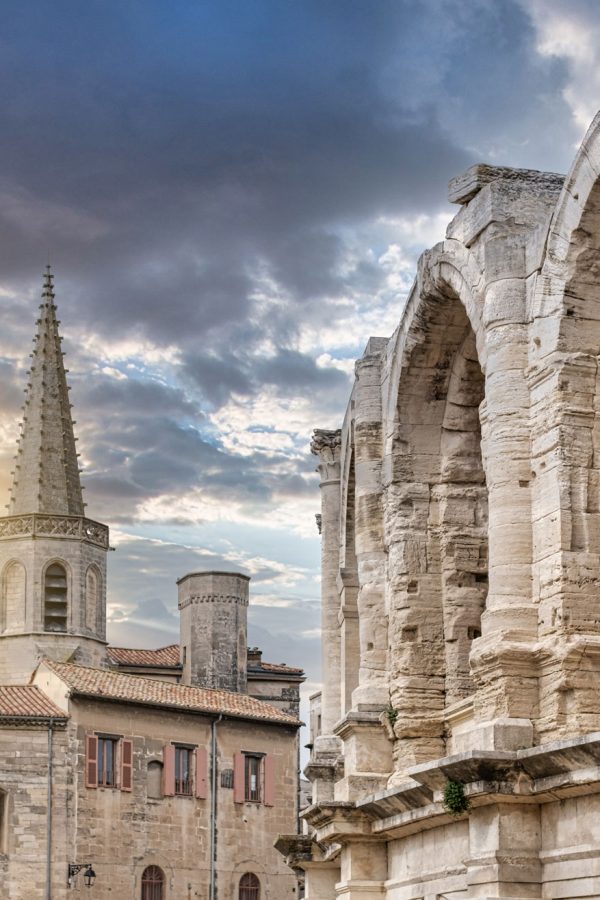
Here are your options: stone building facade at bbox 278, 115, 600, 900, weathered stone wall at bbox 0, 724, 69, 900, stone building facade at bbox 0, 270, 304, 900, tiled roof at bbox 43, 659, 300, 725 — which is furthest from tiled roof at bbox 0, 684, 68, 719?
stone building facade at bbox 278, 115, 600, 900

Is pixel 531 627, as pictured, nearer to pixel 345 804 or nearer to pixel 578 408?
pixel 578 408

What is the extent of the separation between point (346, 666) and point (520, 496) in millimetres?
7658

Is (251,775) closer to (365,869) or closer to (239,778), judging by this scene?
(239,778)

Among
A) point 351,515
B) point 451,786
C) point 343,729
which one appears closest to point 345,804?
point 343,729

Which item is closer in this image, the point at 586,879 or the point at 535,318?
the point at 586,879

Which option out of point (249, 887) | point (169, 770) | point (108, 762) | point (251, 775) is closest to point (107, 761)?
point (108, 762)

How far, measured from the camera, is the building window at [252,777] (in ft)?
151

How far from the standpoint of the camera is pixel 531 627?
1430 centimetres

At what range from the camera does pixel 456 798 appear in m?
14.2

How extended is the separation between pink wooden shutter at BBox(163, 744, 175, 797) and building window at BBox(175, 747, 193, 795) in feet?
0.62

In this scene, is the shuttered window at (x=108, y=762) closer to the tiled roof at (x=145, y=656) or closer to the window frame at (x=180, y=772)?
the window frame at (x=180, y=772)

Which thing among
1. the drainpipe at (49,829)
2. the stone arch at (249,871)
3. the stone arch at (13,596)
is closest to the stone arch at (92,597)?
the stone arch at (13,596)

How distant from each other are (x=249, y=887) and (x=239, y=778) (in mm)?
2721

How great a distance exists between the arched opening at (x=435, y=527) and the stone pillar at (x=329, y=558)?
5259 millimetres
